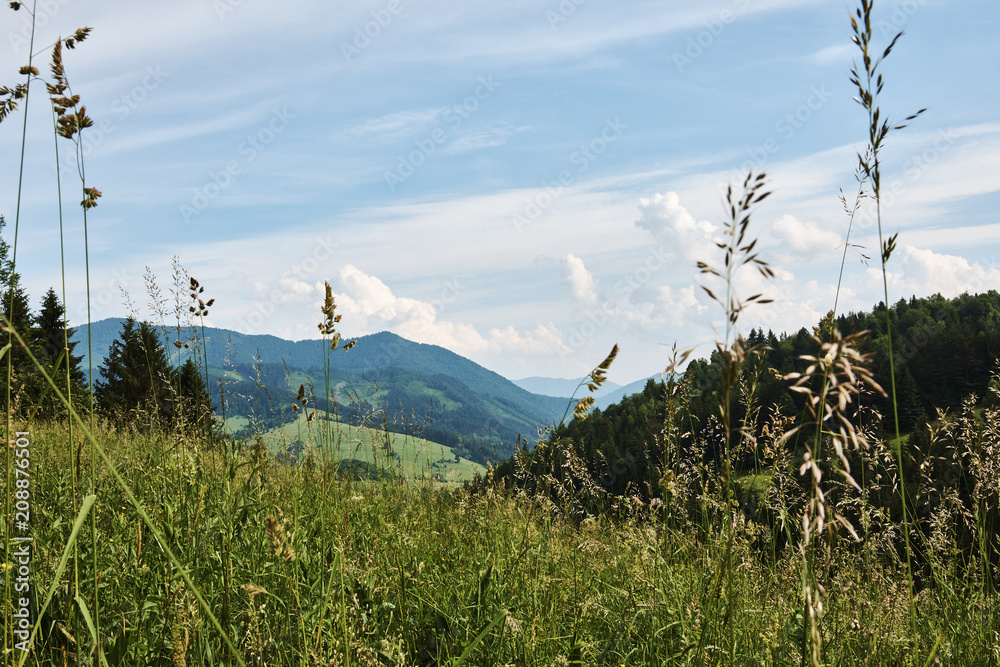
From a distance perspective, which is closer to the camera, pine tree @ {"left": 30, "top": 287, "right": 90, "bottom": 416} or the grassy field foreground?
pine tree @ {"left": 30, "top": 287, "right": 90, "bottom": 416}

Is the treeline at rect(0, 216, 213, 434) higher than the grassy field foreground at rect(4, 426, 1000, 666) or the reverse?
higher

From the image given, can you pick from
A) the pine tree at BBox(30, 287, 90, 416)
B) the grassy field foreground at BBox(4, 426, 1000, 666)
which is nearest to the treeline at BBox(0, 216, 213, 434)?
the pine tree at BBox(30, 287, 90, 416)

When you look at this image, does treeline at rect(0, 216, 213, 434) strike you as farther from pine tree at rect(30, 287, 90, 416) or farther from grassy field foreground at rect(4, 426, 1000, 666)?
grassy field foreground at rect(4, 426, 1000, 666)

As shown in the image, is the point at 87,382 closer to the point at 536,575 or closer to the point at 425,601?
the point at 425,601

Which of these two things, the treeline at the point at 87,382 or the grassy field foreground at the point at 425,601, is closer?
the treeline at the point at 87,382

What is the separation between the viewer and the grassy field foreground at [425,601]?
2.05 metres

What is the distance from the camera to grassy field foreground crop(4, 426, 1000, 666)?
2049 millimetres

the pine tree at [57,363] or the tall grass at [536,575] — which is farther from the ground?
the pine tree at [57,363]

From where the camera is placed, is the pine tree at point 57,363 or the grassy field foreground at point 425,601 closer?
the pine tree at point 57,363

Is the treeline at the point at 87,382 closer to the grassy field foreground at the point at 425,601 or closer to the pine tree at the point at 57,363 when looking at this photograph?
the pine tree at the point at 57,363

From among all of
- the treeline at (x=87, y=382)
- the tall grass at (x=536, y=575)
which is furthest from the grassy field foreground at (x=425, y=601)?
the treeline at (x=87, y=382)

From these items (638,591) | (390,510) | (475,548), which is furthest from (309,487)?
(638,591)

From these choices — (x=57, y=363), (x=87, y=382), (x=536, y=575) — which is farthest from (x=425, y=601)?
(x=87, y=382)

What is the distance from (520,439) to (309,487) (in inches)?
83.0
